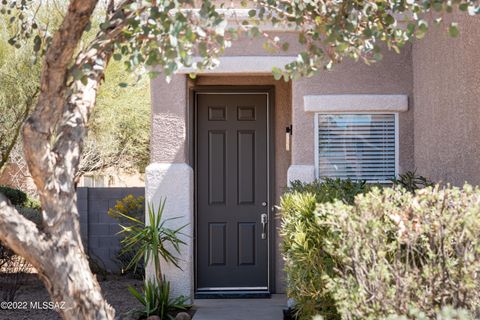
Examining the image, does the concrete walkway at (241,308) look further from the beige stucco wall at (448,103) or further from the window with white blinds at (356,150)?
the beige stucco wall at (448,103)

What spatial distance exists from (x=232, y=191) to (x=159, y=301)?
1.97 m

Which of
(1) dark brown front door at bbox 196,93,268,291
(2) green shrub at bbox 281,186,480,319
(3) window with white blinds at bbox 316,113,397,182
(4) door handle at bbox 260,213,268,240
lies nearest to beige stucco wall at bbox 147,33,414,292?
(3) window with white blinds at bbox 316,113,397,182

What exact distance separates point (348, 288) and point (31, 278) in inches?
341

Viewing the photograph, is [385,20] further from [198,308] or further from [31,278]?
[31,278]

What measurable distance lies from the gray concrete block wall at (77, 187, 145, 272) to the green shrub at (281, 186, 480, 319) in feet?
28.3

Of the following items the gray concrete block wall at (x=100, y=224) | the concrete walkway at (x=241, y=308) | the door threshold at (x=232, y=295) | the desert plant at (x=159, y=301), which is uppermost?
the gray concrete block wall at (x=100, y=224)

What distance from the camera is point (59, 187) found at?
486 cm

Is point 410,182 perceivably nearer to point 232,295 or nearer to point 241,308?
point 241,308

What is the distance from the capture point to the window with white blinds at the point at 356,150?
29.6 ft

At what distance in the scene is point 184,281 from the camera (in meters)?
8.92

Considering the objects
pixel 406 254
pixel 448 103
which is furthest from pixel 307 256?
pixel 448 103

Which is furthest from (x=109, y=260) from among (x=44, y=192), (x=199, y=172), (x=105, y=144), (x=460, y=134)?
(x=44, y=192)

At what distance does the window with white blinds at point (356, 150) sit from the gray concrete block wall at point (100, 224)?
500 cm

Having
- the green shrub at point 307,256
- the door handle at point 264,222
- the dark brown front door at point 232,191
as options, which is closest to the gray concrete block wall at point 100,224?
the dark brown front door at point 232,191
